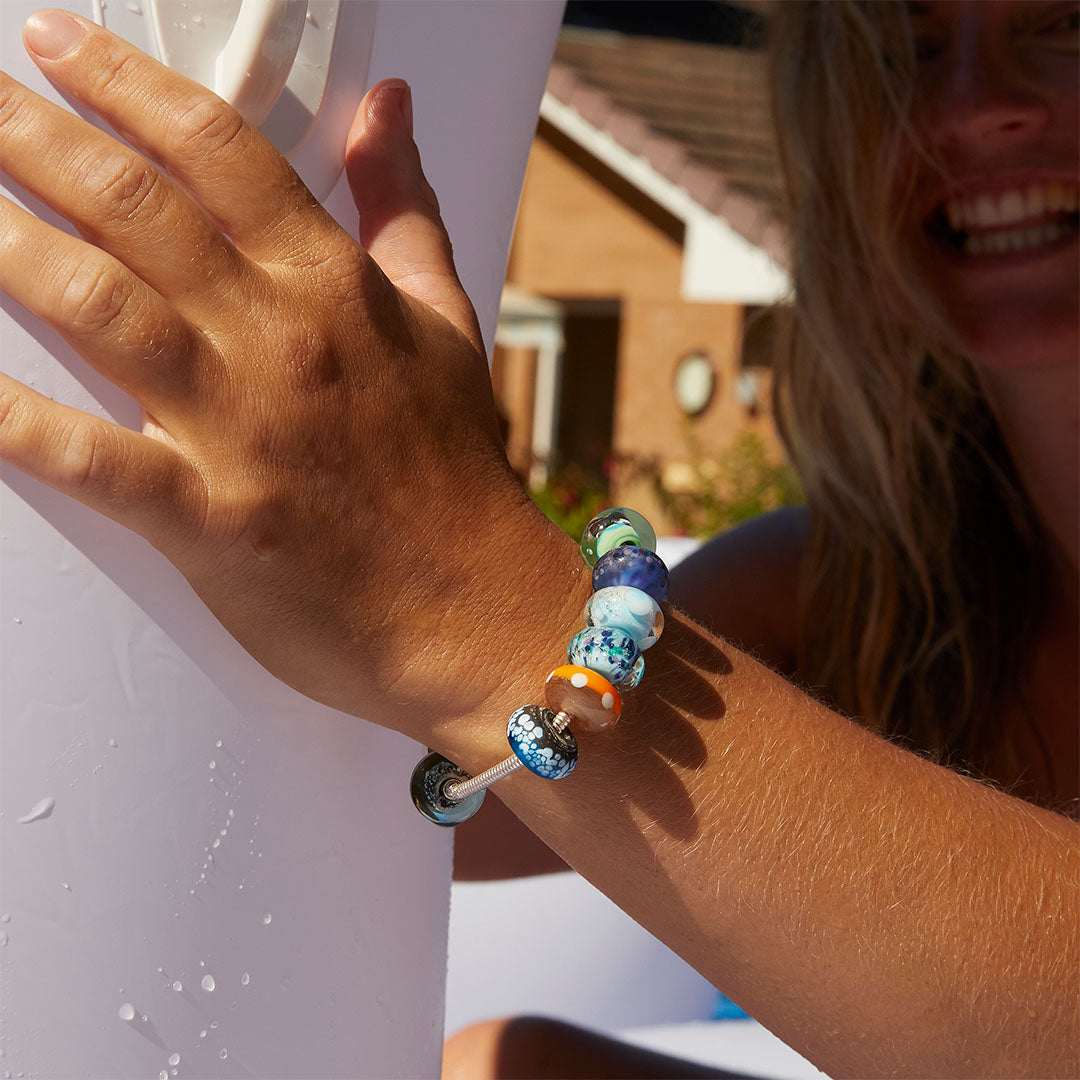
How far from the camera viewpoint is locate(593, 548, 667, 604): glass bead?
2.37 feet

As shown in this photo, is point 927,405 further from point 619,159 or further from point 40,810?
point 619,159

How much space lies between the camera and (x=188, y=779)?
0.69m

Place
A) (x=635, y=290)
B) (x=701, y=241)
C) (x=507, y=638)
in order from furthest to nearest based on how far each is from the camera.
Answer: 1. (x=635, y=290)
2. (x=701, y=241)
3. (x=507, y=638)

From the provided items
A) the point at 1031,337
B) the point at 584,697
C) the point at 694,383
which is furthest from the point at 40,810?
the point at 694,383

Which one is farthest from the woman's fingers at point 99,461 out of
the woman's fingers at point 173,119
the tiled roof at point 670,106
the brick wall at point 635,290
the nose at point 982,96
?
the brick wall at point 635,290

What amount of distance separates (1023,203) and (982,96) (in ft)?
0.49

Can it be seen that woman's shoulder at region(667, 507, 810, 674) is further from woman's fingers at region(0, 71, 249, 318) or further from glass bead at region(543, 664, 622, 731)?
woman's fingers at region(0, 71, 249, 318)

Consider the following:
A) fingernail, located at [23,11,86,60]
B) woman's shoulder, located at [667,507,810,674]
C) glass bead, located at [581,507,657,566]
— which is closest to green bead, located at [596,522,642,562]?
glass bead, located at [581,507,657,566]

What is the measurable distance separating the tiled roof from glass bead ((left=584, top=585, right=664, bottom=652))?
21.0ft

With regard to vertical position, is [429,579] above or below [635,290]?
above

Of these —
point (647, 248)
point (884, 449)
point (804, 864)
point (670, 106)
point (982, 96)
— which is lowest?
point (647, 248)

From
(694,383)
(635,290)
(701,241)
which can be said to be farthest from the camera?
(635,290)

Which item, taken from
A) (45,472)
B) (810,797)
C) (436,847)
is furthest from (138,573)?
(810,797)

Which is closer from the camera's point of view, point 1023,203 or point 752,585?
point 1023,203
